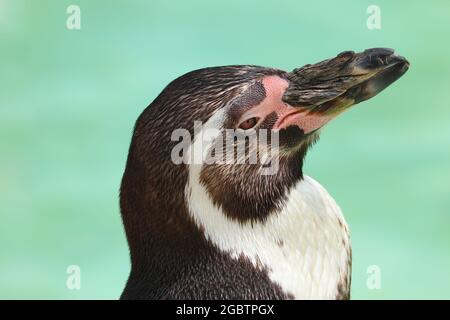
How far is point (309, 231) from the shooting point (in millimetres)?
3184

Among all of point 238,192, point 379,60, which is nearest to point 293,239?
point 238,192

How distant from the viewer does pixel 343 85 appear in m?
3.23

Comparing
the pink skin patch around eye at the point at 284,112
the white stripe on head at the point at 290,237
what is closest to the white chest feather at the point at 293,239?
the white stripe on head at the point at 290,237

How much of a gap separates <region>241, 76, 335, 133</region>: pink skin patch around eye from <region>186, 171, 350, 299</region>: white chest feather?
0.21m

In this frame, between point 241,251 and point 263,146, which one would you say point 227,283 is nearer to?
point 241,251

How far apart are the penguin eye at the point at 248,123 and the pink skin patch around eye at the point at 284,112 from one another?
0.10 ft

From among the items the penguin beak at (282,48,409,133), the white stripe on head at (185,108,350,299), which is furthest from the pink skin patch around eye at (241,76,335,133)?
the white stripe on head at (185,108,350,299)

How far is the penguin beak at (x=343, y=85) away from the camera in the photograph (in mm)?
3238

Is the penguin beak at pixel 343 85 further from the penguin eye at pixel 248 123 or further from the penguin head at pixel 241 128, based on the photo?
the penguin eye at pixel 248 123

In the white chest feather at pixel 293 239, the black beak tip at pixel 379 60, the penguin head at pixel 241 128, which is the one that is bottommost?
the white chest feather at pixel 293 239

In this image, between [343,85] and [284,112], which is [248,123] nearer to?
[284,112]

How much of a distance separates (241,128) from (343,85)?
0.40 metres
